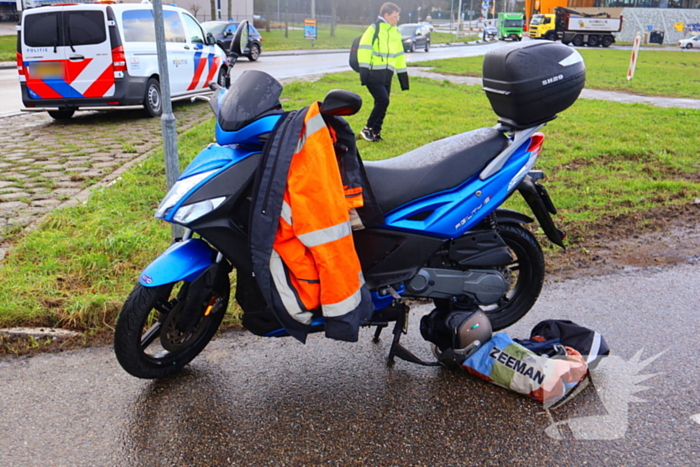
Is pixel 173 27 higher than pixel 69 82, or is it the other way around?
pixel 173 27

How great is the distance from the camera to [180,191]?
269 cm

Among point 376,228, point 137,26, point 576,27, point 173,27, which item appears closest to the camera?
point 376,228

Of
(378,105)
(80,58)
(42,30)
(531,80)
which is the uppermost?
(42,30)

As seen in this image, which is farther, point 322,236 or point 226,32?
point 226,32

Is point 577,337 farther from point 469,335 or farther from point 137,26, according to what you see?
point 137,26

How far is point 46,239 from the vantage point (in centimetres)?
455

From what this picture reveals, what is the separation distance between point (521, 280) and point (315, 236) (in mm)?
1545

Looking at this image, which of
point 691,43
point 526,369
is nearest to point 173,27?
point 526,369

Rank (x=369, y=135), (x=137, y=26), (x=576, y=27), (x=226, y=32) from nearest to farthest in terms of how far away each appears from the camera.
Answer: (x=369, y=135), (x=137, y=26), (x=226, y=32), (x=576, y=27)

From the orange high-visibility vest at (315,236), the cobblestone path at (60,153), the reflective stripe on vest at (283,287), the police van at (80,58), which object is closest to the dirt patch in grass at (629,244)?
the orange high-visibility vest at (315,236)

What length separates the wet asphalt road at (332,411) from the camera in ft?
8.27

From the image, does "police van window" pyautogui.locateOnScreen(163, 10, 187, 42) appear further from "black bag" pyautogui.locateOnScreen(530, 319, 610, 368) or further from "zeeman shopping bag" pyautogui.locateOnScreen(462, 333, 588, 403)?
"zeeman shopping bag" pyautogui.locateOnScreen(462, 333, 588, 403)

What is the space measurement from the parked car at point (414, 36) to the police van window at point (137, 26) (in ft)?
89.2

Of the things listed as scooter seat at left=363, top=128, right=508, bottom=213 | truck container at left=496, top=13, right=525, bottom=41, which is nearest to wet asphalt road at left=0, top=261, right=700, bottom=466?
scooter seat at left=363, top=128, right=508, bottom=213
